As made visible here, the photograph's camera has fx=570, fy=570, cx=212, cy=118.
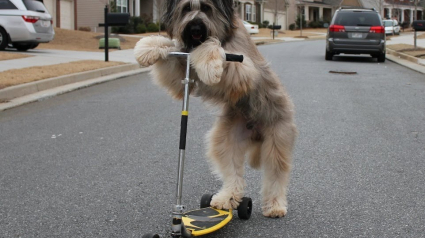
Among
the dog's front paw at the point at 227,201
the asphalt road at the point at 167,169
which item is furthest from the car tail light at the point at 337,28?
the dog's front paw at the point at 227,201

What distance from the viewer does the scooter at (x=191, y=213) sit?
3.56 metres

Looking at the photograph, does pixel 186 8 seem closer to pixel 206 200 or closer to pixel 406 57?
pixel 206 200

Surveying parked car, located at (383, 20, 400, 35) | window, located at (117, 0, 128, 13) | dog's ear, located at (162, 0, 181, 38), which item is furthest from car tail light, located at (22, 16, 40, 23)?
parked car, located at (383, 20, 400, 35)

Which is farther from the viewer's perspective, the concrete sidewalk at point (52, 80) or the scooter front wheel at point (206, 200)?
the concrete sidewalk at point (52, 80)

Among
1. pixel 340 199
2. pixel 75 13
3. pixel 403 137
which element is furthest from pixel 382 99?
pixel 75 13

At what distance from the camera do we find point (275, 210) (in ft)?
15.2

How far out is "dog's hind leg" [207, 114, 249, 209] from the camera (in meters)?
4.52

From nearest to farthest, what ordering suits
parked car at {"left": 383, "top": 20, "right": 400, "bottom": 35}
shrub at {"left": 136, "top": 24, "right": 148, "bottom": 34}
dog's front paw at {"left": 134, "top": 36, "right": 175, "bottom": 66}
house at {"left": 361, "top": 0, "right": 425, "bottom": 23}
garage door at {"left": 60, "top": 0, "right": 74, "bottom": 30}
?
dog's front paw at {"left": 134, "top": 36, "right": 175, "bottom": 66} < garage door at {"left": 60, "top": 0, "right": 74, "bottom": 30} < shrub at {"left": 136, "top": 24, "right": 148, "bottom": 34} < parked car at {"left": 383, "top": 20, "right": 400, "bottom": 35} < house at {"left": 361, "top": 0, "right": 425, "bottom": 23}

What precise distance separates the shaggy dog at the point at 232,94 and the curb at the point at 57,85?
6.67m

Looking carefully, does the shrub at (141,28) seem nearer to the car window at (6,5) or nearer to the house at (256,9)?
the house at (256,9)

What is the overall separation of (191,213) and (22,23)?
1736 centimetres

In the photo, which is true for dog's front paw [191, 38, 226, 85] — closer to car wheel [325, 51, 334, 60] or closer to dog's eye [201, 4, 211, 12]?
dog's eye [201, 4, 211, 12]

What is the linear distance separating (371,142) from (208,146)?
3575mm

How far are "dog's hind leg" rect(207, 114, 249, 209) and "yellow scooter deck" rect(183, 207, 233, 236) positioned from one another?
0.38 ft
